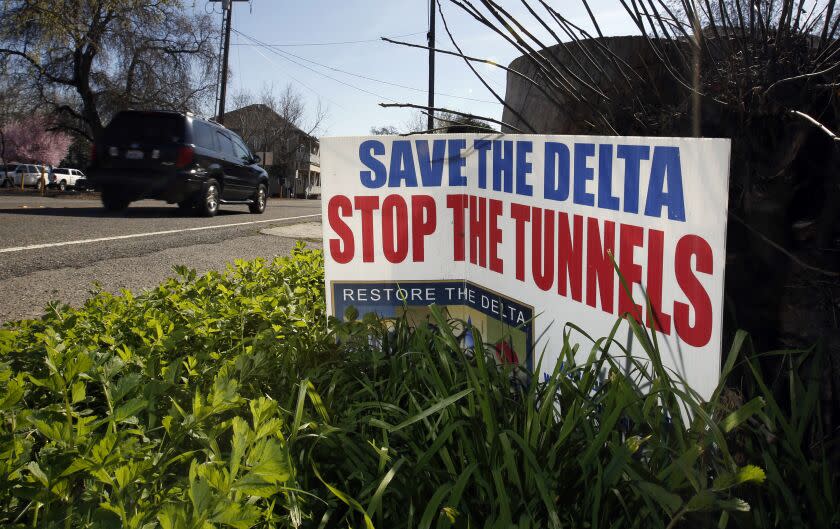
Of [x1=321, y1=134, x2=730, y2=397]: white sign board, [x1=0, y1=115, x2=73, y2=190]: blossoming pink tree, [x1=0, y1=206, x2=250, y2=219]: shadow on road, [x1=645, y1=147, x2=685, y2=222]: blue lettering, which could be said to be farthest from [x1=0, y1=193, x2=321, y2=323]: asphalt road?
[x1=0, y1=115, x2=73, y2=190]: blossoming pink tree

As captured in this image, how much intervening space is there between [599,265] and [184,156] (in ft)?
40.1

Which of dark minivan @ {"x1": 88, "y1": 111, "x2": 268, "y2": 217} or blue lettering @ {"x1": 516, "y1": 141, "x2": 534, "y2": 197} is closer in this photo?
blue lettering @ {"x1": 516, "y1": 141, "x2": 534, "y2": 197}

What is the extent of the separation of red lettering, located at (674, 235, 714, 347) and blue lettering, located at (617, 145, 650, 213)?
0.16m

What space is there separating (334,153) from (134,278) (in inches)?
138

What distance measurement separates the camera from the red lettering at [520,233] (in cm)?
194

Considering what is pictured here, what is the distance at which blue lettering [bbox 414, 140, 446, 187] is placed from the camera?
7.09ft

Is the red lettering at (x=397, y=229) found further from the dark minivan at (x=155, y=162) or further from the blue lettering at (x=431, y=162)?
the dark minivan at (x=155, y=162)

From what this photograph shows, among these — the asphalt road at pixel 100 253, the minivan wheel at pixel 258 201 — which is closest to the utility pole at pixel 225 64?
the minivan wheel at pixel 258 201

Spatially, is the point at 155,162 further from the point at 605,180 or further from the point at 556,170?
the point at 605,180

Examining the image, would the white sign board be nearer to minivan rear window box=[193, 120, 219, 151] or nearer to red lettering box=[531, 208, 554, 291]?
red lettering box=[531, 208, 554, 291]

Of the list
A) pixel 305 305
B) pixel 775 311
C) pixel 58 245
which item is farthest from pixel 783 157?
pixel 58 245

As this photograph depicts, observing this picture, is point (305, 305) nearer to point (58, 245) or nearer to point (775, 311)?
point (775, 311)

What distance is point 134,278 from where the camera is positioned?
516 centimetres

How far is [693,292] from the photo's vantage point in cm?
146
